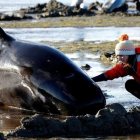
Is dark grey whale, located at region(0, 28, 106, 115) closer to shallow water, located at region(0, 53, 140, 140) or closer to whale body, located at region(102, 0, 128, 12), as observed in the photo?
shallow water, located at region(0, 53, 140, 140)

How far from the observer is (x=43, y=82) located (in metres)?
9.18

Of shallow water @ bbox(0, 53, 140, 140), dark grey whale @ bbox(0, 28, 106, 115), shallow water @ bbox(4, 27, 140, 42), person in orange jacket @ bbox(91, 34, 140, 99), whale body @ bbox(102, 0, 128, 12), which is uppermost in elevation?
person in orange jacket @ bbox(91, 34, 140, 99)

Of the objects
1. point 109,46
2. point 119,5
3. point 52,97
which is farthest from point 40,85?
point 119,5

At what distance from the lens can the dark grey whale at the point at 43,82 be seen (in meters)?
8.79

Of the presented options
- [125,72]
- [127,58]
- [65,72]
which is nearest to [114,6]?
[65,72]

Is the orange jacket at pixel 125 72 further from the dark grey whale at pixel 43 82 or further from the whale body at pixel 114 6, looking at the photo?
the whale body at pixel 114 6

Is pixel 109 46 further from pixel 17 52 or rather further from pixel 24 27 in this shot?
pixel 24 27

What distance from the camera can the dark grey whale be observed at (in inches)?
346

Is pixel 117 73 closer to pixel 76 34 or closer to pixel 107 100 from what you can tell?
pixel 107 100

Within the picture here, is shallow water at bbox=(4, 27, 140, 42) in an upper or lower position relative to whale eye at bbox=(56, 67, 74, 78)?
lower

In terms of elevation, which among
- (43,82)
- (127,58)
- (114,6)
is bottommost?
(114,6)

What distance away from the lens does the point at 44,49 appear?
9.92m

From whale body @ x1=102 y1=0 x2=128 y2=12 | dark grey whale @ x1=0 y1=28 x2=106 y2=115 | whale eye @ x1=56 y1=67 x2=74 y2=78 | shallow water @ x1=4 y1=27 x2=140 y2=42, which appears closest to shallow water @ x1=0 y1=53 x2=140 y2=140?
dark grey whale @ x1=0 y1=28 x2=106 y2=115

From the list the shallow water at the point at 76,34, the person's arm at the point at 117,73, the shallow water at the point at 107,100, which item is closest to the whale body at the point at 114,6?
the shallow water at the point at 76,34
